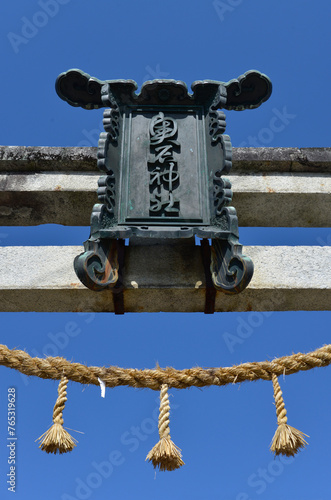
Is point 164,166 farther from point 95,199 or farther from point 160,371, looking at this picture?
point 160,371

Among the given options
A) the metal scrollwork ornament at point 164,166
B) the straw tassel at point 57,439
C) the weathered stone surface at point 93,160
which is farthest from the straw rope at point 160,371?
the weathered stone surface at point 93,160

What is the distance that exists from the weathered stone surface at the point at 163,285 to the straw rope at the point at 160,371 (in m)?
0.55

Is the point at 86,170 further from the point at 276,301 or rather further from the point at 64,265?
the point at 276,301

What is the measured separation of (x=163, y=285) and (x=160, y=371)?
625 mm

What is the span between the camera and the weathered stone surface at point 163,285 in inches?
123

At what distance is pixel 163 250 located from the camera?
3.25 metres

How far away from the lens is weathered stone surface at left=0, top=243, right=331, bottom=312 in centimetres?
312

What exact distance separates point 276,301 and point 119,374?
1.26 metres

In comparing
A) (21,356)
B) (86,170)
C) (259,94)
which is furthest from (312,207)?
(21,356)

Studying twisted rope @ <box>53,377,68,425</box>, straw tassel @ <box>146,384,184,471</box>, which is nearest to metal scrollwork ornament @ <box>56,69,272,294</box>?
twisted rope @ <box>53,377,68,425</box>

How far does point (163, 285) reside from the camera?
3.09 metres

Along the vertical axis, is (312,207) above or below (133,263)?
above

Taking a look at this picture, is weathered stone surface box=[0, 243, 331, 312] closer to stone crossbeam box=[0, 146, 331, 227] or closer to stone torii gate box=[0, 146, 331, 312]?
stone torii gate box=[0, 146, 331, 312]

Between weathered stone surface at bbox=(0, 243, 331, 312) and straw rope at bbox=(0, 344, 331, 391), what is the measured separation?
0.55 m
